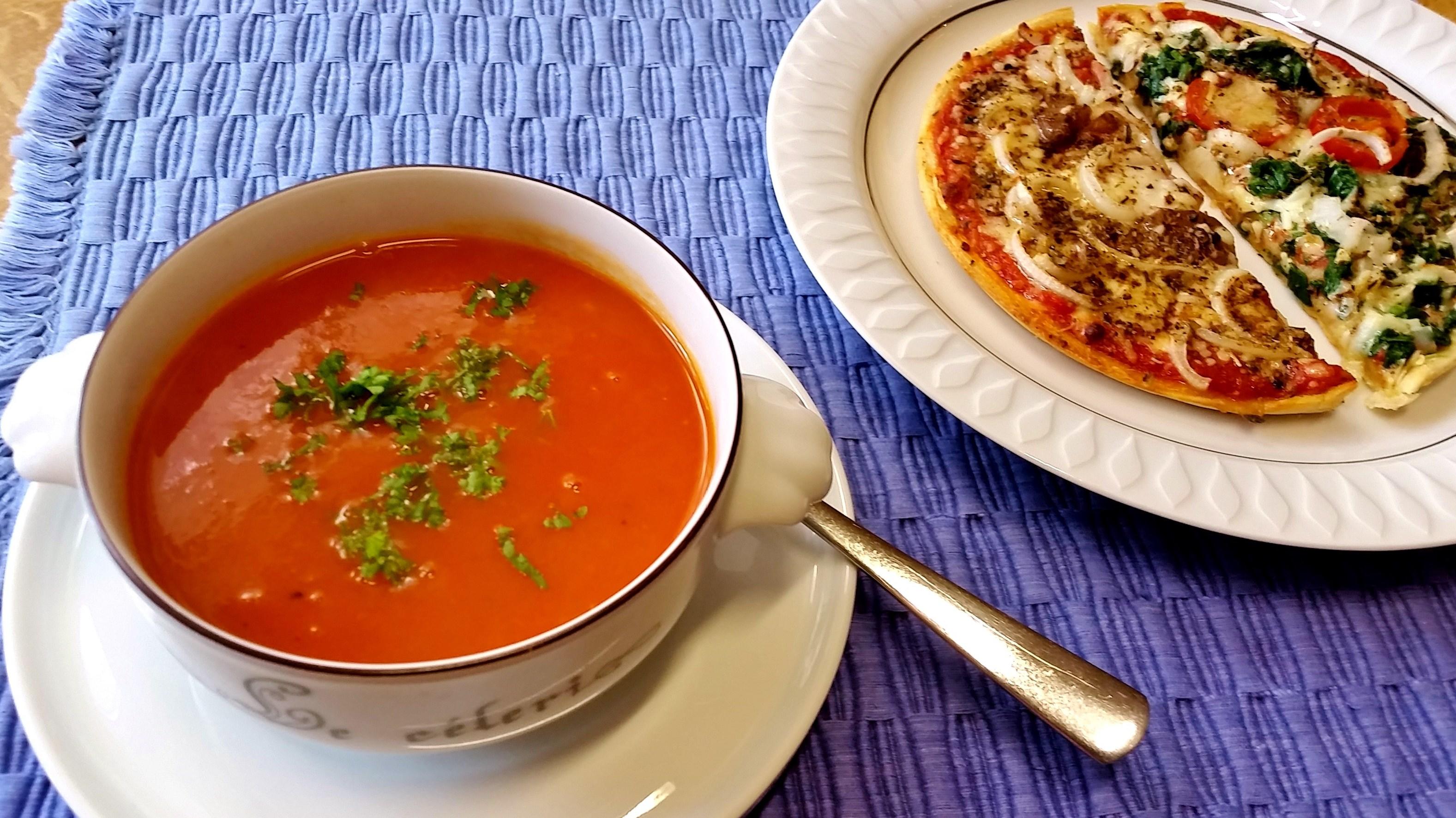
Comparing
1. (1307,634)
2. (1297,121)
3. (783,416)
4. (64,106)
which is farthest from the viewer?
(1297,121)

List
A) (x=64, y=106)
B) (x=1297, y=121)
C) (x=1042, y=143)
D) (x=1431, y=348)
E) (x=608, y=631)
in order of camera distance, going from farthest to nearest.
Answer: (x=1297, y=121)
(x=1042, y=143)
(x=1431, y=348)
(x=64, y=106)
(x=608, y=631)

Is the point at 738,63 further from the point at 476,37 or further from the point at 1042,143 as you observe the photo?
the point at 1042,143

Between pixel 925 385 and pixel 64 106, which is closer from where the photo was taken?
pixel 925 385

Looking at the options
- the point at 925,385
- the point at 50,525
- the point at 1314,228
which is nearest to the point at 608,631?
the point at 50,525

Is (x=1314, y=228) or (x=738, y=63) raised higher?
(x=738, y=63)

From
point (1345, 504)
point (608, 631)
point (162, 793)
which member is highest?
point (608, 631)
